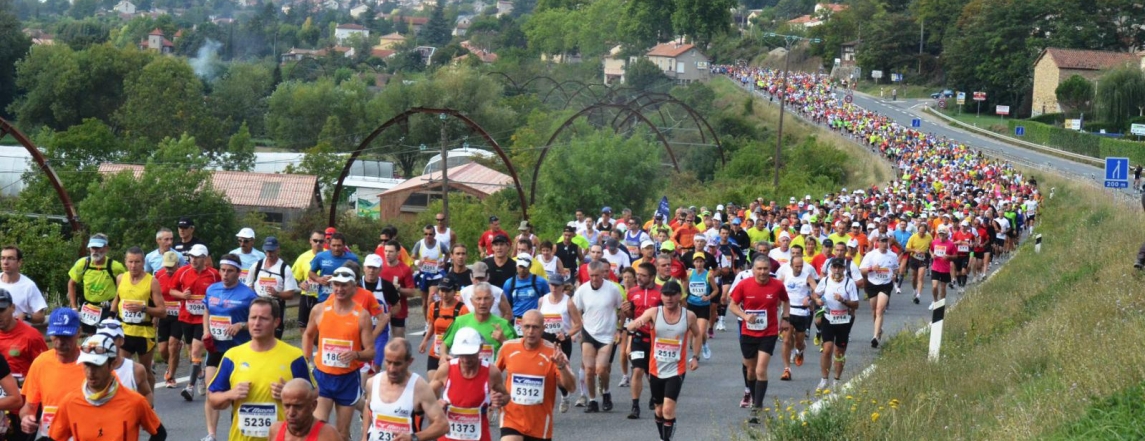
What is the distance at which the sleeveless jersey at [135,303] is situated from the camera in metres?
12.1

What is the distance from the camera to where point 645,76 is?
12812 centimetres

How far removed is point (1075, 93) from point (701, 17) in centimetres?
6600

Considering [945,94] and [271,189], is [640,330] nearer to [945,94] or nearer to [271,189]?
[271,189]

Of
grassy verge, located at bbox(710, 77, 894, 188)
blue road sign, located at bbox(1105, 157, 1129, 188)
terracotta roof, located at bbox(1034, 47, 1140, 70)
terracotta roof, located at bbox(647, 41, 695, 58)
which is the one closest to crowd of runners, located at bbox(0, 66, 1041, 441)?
blue road sign, located at bbox(1105, 157, 1129, 188)

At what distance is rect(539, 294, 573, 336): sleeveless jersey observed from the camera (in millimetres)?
12133

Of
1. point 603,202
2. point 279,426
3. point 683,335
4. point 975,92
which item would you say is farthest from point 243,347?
point 975,92

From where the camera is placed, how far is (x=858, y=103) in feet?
347

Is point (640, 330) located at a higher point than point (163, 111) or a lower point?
higher

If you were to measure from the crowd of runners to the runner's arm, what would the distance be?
0.01m

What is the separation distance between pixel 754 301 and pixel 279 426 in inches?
276

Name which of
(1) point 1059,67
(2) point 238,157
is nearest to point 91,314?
(1) point 1059,67

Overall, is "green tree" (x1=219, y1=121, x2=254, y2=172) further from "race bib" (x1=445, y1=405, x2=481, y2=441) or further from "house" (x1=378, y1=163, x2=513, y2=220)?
"race bib" (x1=445, y1=405, x2=481, y2=441)

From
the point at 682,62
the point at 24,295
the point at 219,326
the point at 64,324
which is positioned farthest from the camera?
the point at 682,62

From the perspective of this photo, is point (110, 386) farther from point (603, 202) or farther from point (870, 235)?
point (603, 202)
